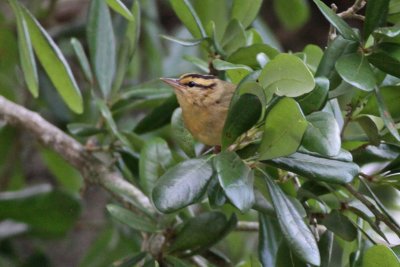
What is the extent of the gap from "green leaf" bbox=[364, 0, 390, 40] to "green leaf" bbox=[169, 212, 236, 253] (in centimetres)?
43

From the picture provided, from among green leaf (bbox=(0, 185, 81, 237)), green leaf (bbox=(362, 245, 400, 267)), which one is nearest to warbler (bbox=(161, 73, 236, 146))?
green leaf (bbox=(362, 245, 400, 267))

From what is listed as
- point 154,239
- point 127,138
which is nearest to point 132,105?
point 127,138

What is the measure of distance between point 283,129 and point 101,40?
31.8 inches

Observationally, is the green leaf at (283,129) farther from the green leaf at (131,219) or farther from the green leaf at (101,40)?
the green leaf at (101,40)

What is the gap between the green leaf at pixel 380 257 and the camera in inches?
45.3

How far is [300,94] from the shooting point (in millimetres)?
1103

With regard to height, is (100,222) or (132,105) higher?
(132,105)

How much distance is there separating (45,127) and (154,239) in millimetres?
433

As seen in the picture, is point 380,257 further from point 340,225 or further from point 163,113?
point 163,113

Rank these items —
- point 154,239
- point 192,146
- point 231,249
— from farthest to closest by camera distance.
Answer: point 231,249, point 154,239, point 192,146

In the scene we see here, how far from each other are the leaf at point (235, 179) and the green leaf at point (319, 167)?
2.3 inches

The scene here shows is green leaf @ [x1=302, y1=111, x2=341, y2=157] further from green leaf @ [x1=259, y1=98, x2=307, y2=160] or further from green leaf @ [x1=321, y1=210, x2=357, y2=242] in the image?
green leaf @ [x1=321, y1=210, x2=357, y2=242]

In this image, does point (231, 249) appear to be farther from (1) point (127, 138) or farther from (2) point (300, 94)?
(2) point (300, 94)

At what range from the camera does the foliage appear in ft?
3.67
